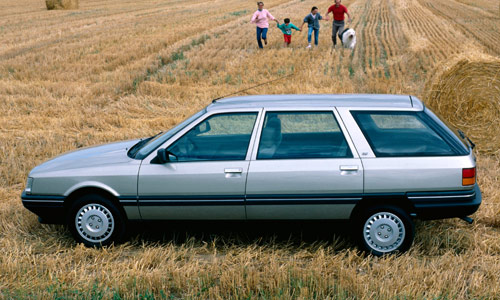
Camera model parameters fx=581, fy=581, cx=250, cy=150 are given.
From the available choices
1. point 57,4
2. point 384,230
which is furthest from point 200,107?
point 57,4

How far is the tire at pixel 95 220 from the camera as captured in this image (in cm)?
538

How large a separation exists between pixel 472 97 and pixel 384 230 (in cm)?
469

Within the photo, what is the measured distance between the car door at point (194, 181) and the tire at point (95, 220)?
285 mm

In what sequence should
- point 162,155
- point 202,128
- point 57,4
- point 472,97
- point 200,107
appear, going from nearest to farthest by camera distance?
1. point 162,155
2. point 202,128
3. point 472,97
4. point 200,107
5. point 57,4

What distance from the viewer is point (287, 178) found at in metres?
5.09

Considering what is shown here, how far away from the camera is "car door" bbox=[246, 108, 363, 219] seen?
507 centimetres

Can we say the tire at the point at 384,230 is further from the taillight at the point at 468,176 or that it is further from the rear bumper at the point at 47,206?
the rear bumper at the point at 47,206

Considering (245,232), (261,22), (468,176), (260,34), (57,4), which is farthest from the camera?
(57,4)

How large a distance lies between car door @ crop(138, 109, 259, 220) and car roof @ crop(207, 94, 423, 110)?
0.21 metres

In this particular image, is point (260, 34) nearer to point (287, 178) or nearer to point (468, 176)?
point (287, 178)

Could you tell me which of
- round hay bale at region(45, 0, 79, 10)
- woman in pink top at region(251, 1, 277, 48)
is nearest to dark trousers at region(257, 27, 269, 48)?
woman in pink top at region(251, 1, 277, 48)

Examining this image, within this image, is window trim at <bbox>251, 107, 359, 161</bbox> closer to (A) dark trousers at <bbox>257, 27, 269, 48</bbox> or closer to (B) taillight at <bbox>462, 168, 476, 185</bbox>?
(B) taillight at <bbox>462, 168, 476, 185</bbox>

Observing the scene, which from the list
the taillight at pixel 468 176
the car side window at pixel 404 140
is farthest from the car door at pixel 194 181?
the taillight at pixel 468 176

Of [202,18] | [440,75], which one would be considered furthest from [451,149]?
[202,18]
